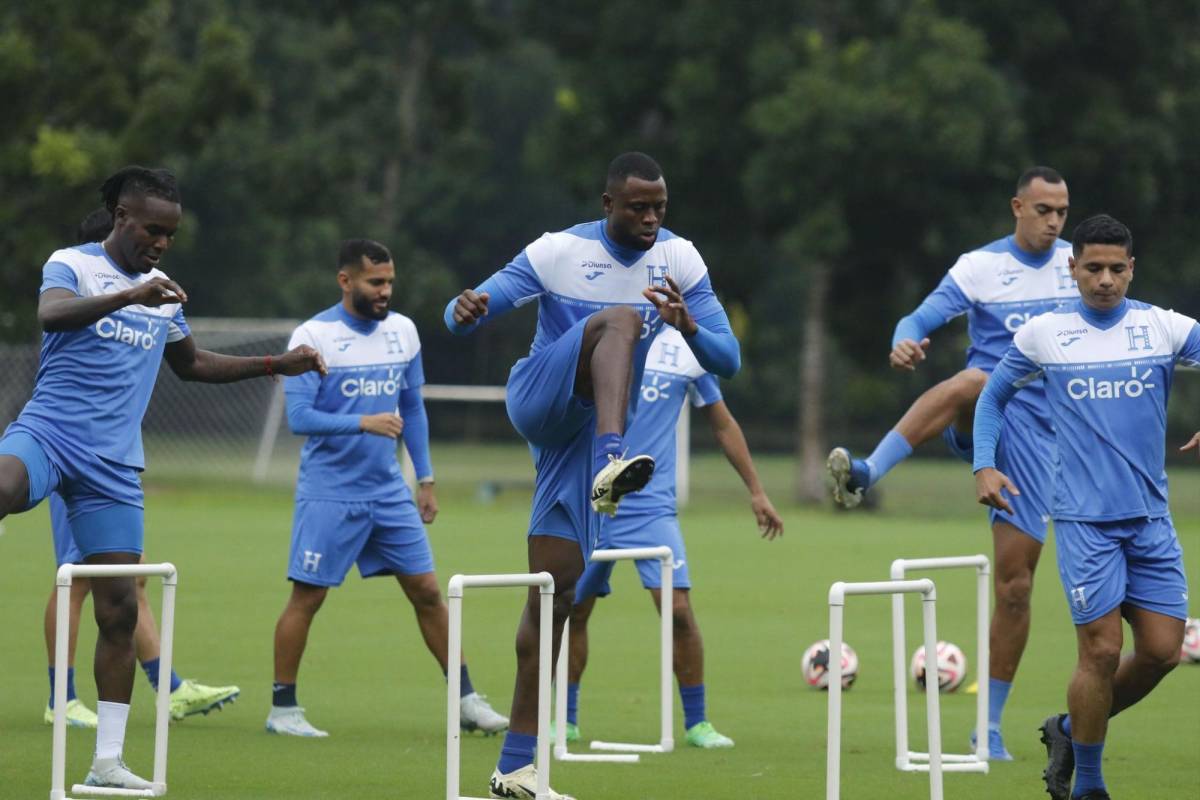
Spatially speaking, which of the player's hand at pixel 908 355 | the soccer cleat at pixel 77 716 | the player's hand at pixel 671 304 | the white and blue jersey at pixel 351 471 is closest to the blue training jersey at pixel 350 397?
the white and blue jersey at pixel 351 471

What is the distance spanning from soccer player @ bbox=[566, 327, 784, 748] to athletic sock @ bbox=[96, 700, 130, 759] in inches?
111

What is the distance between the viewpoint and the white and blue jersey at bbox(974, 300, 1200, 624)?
25.4 feet

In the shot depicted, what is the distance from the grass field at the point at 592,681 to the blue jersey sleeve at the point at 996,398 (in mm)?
1495

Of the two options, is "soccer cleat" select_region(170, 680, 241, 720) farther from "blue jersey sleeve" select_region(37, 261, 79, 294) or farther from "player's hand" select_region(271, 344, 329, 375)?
"blue jersey sleeve" select_region(37, 261, 79, 294)

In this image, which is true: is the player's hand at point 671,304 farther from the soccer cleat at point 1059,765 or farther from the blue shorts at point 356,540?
the blue shorts at point 356,540

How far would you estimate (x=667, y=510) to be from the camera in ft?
34.6

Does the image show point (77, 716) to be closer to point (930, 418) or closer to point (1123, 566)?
point (930, 418)

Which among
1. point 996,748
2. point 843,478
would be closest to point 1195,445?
point 843,478

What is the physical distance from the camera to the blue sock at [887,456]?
9281 mm

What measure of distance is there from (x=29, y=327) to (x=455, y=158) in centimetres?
1658

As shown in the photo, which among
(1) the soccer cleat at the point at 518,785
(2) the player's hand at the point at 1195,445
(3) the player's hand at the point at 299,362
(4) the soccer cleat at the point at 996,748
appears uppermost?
(3) the player's hand at the point at 299,362

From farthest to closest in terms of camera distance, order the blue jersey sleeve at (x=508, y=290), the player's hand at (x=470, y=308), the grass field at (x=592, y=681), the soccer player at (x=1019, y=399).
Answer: the soccer player at (x=1019, y=399), the grass field at (x=592, y=681), the blue jersey sleeve at (x=508, y=290), the player's hand at (x=470, y=308)

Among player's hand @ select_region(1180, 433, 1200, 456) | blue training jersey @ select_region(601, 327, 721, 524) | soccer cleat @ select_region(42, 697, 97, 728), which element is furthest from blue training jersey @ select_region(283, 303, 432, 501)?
player's hand @ select_region(1180, 433, 1200, 456)

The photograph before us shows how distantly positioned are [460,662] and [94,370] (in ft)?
7.17
